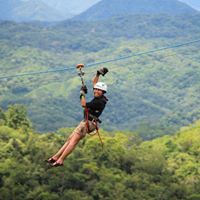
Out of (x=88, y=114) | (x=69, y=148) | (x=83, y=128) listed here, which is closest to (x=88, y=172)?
(x=88, y=114)

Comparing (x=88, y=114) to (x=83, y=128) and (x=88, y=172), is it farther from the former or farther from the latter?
(x=88, y=172)

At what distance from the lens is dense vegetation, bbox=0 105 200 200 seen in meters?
68.2

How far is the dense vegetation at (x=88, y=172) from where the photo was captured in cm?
6819

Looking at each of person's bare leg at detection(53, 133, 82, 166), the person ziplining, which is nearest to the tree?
the person ziplining

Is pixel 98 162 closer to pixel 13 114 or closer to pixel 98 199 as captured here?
pixel 98 199

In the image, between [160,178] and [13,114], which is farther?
[13,114]

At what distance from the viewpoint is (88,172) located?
74.6 m

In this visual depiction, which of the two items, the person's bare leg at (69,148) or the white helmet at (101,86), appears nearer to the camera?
the person's bare leg at (69,148)

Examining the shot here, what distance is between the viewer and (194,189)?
73.1 m

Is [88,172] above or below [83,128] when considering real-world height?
below

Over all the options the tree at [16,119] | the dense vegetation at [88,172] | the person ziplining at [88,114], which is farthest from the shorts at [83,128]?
the tree at [16,119]

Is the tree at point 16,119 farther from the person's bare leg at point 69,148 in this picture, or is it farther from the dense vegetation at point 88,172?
the person's bare leg at point 69,148

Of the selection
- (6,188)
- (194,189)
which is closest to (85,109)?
(6,188)

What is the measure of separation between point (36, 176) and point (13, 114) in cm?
2356
